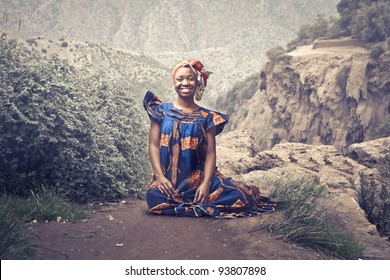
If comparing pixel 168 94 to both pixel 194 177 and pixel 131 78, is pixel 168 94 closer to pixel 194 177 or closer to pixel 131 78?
pixel 131 78

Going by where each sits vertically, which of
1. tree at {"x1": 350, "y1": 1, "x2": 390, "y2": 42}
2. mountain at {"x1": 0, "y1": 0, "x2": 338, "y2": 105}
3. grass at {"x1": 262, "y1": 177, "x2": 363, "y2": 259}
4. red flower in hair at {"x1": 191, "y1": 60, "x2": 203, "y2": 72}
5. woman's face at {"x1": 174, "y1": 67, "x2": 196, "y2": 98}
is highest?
mountain at {"x1": 0, "y1": 0, "x2": 338, "y2": 105}

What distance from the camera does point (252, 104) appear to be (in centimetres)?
2430

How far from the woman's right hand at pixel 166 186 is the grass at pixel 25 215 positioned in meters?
1.04

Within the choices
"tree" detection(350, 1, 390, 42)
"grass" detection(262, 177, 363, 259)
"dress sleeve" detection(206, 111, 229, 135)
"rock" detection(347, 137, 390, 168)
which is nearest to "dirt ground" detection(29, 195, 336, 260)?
"grass" detection(262, 177, 363, 259)

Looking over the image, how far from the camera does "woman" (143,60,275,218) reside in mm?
4891

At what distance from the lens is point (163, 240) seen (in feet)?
13.6

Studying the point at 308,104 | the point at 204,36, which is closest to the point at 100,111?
the point at 308,104

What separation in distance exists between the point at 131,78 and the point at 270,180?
3756 centimetres

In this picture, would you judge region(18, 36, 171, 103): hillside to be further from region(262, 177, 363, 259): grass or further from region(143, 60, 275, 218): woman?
region(262, 177, 363, 259): grass

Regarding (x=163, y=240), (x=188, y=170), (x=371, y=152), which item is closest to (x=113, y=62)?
(x=371, y=152)

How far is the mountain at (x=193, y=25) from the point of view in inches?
2413

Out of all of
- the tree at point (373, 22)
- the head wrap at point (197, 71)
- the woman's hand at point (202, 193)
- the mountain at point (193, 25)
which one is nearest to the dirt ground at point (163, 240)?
the woman's hand at point (202, 193)

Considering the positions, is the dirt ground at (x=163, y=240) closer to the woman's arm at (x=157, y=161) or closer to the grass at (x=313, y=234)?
the grass at (x=313, y=234)

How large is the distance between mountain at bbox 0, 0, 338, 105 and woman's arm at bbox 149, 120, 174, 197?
55.0m
